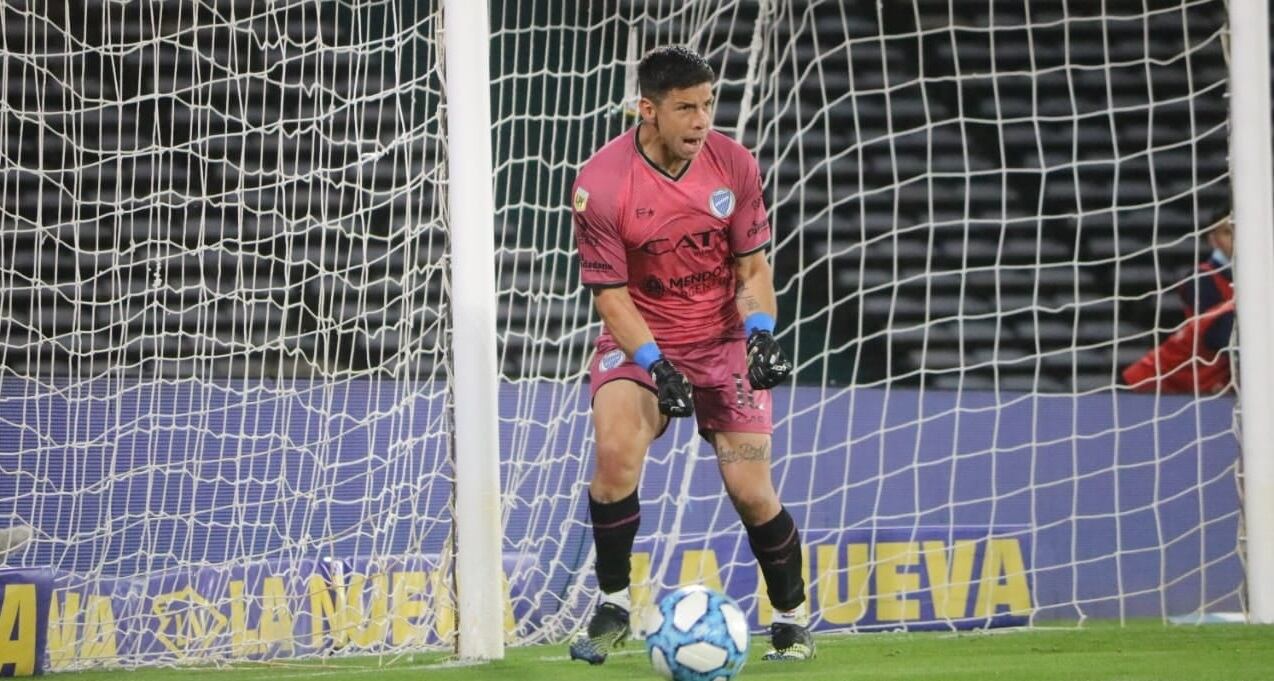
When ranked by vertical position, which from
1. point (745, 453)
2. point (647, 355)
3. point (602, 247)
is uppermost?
point (602, 247)

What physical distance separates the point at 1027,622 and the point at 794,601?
2579mm

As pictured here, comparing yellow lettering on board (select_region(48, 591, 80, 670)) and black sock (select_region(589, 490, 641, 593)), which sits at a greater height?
black sock (select_region(589, 490, 641, 593))

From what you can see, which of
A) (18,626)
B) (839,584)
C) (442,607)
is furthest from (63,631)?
(839,584)

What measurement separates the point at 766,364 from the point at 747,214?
1.73 feet

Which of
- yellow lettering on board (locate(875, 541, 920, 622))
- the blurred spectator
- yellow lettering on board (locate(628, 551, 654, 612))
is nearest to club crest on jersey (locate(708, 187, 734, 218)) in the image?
yellow lettering on board (locate(628, 551, 654, 612))

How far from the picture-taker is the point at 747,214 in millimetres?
5359

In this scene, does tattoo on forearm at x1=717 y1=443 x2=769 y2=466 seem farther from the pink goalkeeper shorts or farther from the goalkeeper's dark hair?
the goalkeeper's dark hair

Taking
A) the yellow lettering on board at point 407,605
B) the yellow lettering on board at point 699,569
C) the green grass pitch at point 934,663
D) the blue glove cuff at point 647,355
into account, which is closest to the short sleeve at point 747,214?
the blue glove cuff at point 647,355

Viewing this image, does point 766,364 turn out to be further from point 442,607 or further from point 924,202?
point 924,202

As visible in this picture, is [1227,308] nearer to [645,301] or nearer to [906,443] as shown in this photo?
[906,443]

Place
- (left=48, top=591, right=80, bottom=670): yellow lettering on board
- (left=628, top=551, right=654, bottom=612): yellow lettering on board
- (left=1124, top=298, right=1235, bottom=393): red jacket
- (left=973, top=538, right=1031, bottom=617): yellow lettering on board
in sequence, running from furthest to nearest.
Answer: (left=1124, top=298, right=1235, bottom=393): red jacket < (left=973, top=538, right=1031, bottom=617): yellow lettering on board < (left=628, top=551, right=654, bottom=612): yellow lettering on board < (left=48, top=591, right=80, bottom=670): yellow lettering on board

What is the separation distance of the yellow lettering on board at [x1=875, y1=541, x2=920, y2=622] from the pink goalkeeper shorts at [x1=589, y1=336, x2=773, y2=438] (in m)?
2.37

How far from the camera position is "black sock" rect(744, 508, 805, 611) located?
17.6 feet

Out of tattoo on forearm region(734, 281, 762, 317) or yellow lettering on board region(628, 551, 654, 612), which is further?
yellow lettering on board region(628, 551, 654, 612)
